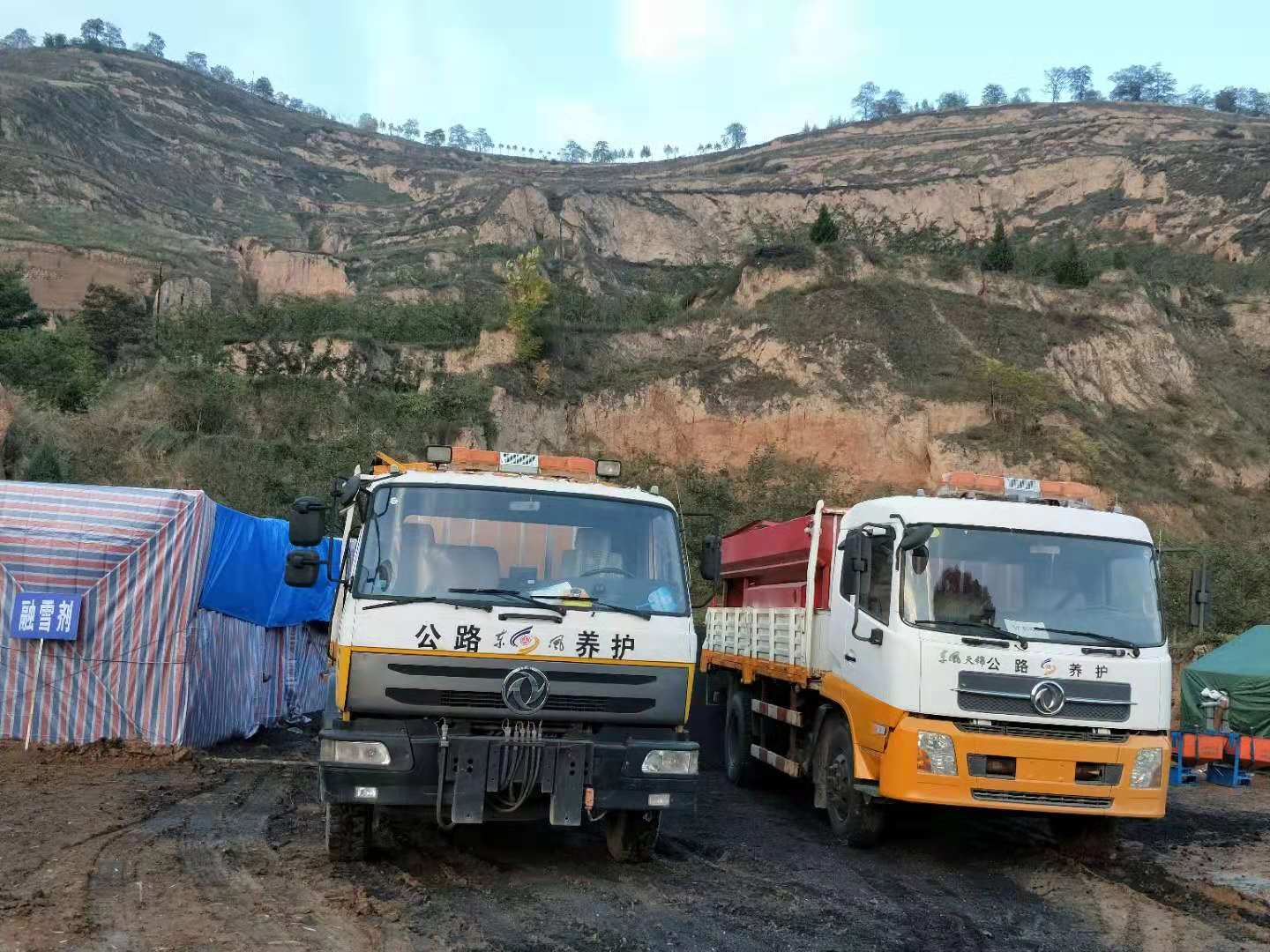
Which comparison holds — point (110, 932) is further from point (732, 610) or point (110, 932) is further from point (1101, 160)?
point (1101, 160)

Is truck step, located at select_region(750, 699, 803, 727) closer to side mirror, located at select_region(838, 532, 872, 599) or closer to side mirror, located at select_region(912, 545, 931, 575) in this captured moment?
side mirror, located at select_region(838, 532, 872, 599)

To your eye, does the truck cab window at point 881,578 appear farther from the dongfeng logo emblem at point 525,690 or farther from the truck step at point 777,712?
the dongfeng logo emblem at point 525,690

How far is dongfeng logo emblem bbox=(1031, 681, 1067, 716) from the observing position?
805cm

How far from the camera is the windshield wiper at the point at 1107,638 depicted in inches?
327

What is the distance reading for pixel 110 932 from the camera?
5738 mm

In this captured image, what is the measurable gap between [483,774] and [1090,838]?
207 inches

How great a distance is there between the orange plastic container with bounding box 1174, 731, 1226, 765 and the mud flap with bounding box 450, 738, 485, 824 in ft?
24.1

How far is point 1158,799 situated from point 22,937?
24.1ft

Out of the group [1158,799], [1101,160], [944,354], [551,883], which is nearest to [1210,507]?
[944,354]

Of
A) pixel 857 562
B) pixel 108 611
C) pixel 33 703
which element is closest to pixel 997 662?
pixel 857 562

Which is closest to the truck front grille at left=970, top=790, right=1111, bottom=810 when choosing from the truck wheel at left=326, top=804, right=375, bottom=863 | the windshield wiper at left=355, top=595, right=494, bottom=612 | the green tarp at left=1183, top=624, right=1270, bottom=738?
the windshield wiper at left=355, top=595, right=494, bottom=612

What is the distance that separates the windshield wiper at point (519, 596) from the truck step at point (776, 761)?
4596 mm

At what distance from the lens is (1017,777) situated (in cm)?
809

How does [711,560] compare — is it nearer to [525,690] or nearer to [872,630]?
[872,630]
